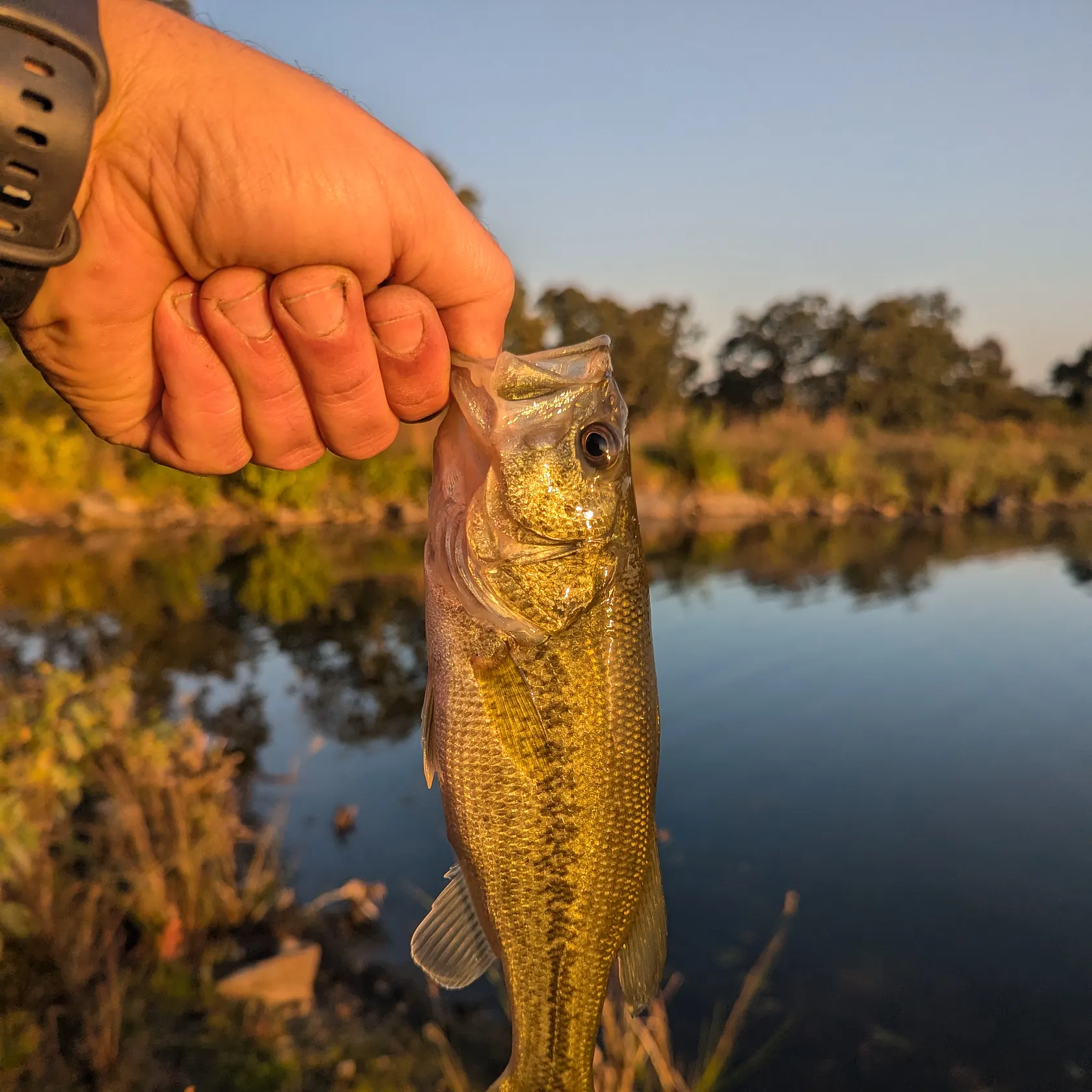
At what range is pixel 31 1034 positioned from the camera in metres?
4.12

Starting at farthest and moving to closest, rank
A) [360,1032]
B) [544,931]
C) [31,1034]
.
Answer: [360,1032] < [31,1034] < [544,931]

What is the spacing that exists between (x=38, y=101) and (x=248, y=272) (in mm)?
588

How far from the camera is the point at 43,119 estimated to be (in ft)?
5.08

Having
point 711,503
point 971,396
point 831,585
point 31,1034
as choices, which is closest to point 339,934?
point 31,1034

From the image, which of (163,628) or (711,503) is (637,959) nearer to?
(163,628)

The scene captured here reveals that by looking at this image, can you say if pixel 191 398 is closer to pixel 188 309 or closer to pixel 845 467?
pixel 188 309

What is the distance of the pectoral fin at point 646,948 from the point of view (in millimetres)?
2260

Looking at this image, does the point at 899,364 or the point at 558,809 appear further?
the point at 899,364

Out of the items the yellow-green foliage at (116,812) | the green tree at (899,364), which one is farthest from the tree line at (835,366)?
the yellow-green foliage at (116,812)

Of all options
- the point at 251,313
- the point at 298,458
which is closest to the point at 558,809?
the point at 298,458

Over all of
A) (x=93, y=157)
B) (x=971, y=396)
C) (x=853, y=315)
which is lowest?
(x=93, y=157)

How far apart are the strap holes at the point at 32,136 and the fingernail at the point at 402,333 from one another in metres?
0.79

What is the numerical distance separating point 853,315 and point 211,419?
69475 mm

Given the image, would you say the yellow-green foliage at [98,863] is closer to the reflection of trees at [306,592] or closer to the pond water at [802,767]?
the pond water at [802,767]
